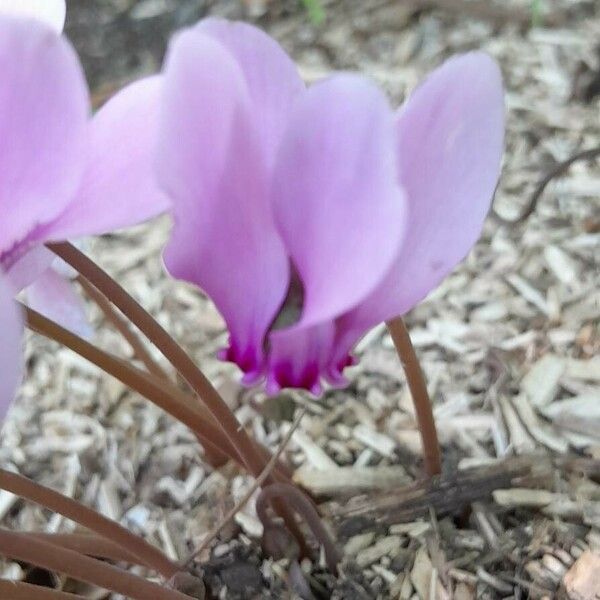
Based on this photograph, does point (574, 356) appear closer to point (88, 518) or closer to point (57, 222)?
point (88, 518)

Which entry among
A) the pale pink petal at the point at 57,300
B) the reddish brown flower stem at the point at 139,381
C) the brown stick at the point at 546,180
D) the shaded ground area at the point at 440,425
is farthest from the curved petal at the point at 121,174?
the brown stick at the point at 546,180

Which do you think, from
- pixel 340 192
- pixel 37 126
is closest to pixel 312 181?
pixel 340 192

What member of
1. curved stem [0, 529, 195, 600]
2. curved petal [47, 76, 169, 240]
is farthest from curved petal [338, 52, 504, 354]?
curved stem [0, 529, 195, 600]

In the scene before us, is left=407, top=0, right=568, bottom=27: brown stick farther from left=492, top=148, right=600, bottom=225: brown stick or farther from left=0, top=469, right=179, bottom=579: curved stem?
left=0, top=469, right=179, bottom=579: curved stem

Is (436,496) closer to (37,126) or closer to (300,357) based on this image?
(300,357)

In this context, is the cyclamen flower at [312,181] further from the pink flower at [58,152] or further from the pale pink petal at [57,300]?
the pale pink petal at [57,300]
